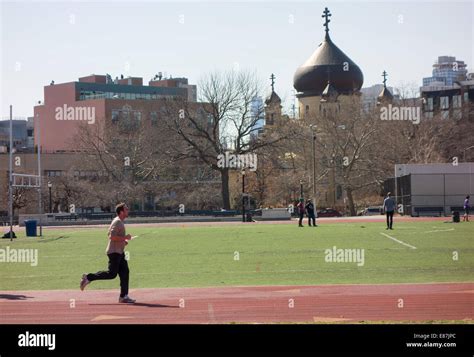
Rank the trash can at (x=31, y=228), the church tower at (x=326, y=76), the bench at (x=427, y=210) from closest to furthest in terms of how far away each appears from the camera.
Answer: the trash can at (x=31, y=228) → the bench at (x=427, y=210) → the church tower at (x=326, y=76)

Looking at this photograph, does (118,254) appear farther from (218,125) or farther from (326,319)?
(218,125)

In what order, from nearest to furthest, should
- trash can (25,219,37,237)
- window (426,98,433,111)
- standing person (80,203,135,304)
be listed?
1. standing person (80,203,135,304)
2. trash can (25,219,37,237)
3. window (426,98,433,111)

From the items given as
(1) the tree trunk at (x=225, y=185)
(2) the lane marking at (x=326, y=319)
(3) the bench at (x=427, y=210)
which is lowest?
(2) the lane marking at (x=326, y=319)

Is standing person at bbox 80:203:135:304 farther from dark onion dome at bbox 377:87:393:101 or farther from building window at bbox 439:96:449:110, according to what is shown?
building window at bbox 439:96:449:110

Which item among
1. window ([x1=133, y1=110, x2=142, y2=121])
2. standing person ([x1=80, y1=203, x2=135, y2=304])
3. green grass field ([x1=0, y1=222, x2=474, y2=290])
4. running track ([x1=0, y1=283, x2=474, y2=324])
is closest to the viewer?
running track ([x1=0, y1=283, x2=474, y2=324])

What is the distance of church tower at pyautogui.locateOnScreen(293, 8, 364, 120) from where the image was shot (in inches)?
4973

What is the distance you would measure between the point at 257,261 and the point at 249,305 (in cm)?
1046

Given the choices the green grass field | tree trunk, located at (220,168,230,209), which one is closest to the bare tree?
tree trunk, located at (220,168,230,209)

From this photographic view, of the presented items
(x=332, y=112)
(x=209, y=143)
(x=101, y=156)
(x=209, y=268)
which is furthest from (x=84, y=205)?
(x=209, y=268)

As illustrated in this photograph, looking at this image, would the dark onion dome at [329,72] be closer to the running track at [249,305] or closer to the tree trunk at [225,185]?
the tree trunk at [225,185]

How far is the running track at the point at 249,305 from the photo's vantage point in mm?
16656

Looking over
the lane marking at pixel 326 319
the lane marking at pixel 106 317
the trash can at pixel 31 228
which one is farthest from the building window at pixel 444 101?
the lane marking at pixel 106 317

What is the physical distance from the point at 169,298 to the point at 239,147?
2827 inches
